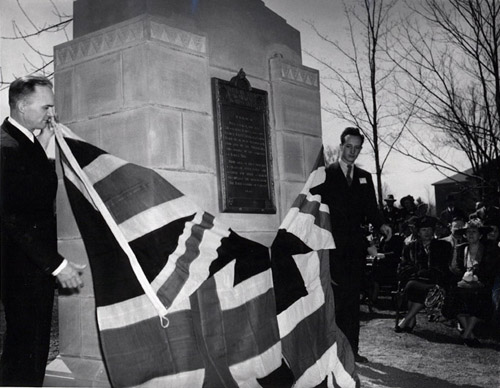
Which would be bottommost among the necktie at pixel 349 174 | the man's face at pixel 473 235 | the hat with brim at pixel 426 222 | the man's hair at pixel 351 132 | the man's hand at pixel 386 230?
the man's face at pixel 473 235

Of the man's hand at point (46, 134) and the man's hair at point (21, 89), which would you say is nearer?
the man's hair at point (21, 89)

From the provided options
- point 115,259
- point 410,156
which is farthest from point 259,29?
point 410,156

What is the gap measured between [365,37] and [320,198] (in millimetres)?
4554

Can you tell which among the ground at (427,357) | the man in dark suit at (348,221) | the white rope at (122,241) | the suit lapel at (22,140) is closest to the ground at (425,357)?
the ground at (427,357)

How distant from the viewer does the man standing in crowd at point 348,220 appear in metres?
4.75

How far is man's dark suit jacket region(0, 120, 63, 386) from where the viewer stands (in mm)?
2916

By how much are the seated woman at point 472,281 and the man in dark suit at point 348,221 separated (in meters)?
1.97

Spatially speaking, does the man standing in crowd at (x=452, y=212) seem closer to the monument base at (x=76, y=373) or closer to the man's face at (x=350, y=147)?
the man's face at (x=350, y=147)

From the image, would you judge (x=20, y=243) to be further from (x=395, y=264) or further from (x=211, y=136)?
(x=395, y=264)

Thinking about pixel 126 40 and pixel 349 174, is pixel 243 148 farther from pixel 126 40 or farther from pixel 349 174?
pixel 126 40

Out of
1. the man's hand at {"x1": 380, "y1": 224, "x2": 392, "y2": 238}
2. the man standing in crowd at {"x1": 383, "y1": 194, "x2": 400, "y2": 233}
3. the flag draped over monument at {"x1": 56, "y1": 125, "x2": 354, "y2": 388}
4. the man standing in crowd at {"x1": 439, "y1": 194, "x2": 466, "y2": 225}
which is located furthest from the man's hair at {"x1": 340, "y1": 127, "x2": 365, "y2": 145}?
the man standing in crowd at {"x1": 383, "y1": 194, "x2": 400, "y2": 233}

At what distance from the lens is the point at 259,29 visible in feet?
16.3

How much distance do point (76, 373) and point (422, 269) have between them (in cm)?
478

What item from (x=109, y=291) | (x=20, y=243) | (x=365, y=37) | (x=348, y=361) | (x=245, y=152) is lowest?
(x=348, y=361)
